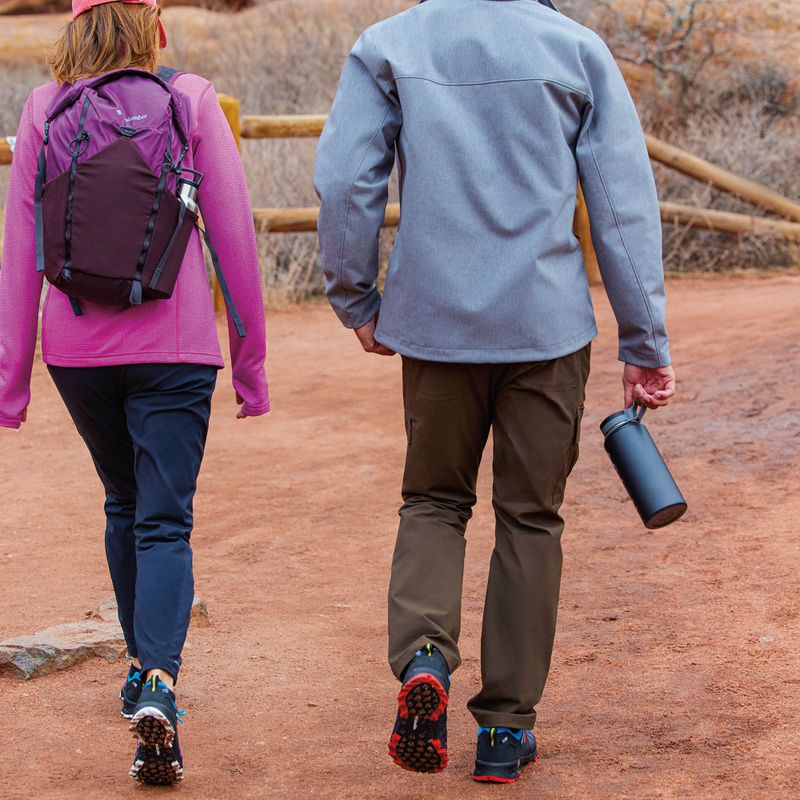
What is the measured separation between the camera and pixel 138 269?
2.71 m

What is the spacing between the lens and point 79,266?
8.83 ft

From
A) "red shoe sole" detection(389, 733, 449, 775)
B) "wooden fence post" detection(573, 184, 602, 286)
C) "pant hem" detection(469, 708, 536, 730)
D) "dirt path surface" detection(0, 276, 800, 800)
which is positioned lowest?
"wooden fence post" detection(573, 184, 602, 286)

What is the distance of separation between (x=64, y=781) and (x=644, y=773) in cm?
127

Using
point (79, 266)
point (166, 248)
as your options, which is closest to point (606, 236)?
point (166, 248)

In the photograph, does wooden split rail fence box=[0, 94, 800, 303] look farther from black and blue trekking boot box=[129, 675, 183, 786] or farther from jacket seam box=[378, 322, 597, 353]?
black and blue trekking boot box=[129, 675, 183, 786]

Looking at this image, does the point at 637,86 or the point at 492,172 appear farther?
the point at 637,86

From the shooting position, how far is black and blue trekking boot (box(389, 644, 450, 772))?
2539 mm

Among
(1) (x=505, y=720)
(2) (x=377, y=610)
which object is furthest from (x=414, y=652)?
(2) (x=377, y=610)

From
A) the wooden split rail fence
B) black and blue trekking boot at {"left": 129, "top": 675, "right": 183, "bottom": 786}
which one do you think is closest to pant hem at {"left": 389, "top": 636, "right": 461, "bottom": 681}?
black and blue trekking boot at {"left": 129, "top": 675, "right": 183, "bottom": 786}

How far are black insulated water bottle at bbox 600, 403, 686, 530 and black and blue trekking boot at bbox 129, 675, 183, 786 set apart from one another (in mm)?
1102

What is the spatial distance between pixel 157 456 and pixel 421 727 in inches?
31.9

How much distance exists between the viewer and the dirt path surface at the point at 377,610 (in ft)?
9.60

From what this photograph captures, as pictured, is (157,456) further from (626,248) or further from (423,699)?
(626,248)

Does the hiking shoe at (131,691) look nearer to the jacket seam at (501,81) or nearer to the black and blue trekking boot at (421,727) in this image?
the black and blue trekking boot at (421,727)
